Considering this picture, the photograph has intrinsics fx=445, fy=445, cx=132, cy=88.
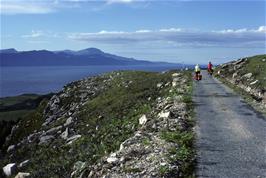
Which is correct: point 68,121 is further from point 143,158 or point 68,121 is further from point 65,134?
point 143,158

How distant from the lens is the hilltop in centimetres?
1559

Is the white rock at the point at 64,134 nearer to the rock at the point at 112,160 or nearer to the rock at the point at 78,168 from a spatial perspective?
the rock at the point at 78,168

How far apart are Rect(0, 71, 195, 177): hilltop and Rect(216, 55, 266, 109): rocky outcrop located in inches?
236

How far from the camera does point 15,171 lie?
27.3 metres

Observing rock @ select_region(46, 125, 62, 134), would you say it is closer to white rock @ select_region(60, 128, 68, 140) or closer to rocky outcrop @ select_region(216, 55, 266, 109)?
white rock @ select_region(60, 128, 68, 140)

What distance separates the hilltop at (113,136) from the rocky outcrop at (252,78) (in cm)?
600

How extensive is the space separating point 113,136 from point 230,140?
24.7 ft

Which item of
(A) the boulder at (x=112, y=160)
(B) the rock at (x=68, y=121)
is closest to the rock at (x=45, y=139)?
(B) the rock at (x=68, y=121)

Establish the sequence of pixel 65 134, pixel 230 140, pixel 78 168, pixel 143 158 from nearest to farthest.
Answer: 1. pixel 143 158
2. pixel 78 168
3. pixel 230 140
4. pixel 65 134

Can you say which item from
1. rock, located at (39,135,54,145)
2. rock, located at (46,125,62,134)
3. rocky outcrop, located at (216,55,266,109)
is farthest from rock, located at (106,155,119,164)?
rock, located at (46,125,62,134)

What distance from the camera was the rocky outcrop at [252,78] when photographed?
3744 centimetres

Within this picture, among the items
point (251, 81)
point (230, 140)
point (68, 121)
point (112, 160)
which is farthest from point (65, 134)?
point (251, 81)

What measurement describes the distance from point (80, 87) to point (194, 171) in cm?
4572

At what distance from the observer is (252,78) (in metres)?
45.5
